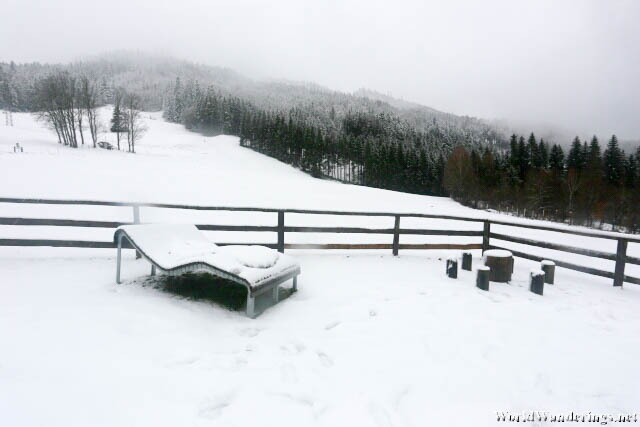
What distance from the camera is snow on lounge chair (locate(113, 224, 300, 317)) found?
4.40 m

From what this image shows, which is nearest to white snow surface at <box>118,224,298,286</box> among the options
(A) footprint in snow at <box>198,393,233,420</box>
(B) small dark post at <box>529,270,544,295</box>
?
(A) footprint in snow at <box>198,393,233,420</box>

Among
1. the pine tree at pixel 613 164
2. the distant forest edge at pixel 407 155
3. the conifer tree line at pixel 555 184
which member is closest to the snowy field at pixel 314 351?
the conifer tree line at pixel 555 184

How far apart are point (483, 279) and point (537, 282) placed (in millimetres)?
888

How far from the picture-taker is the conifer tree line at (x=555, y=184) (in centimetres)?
4388

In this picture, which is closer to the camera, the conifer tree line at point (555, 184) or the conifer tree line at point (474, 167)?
the conifer tree line at point (555, 184)

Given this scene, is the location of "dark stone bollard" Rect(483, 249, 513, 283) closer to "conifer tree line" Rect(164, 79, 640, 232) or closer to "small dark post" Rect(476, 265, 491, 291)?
"small dark post" Rect(476, 265, 491, 291)

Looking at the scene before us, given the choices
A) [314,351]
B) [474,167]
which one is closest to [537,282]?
[314,351]

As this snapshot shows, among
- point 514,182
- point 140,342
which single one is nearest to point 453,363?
point 140,342

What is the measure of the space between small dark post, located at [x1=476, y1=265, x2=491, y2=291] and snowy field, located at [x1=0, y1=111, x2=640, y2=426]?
220mm

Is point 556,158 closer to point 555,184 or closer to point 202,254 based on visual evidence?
point 555,184

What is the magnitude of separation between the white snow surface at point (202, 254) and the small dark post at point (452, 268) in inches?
124

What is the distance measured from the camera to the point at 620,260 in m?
6.39

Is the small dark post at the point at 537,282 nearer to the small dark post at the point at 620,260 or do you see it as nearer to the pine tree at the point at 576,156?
the small dark post at the point at 620,260

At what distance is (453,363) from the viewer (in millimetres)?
3508
